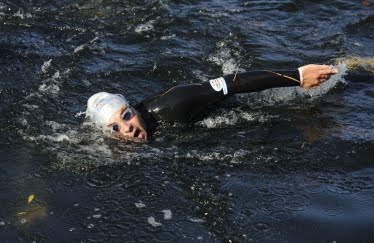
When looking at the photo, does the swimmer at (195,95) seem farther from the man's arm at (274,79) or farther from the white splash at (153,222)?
the white splash at (153,222)

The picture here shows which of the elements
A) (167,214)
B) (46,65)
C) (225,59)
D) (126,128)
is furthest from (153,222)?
(225,59)

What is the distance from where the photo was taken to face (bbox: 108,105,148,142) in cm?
580

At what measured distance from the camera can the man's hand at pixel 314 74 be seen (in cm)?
619

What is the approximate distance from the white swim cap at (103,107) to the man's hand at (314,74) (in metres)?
2.00

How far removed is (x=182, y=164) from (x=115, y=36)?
4.39 m

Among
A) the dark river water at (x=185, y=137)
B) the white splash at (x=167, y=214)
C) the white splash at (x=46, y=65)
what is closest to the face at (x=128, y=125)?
the dark river water at (x=185, y=137)

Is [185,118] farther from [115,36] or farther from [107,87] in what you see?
[115,36]

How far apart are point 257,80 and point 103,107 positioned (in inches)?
67.7

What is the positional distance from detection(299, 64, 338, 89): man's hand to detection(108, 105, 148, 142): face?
1881mm

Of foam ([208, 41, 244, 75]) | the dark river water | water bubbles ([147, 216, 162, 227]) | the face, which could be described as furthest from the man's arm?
water bubbles ([147, 216, 162, 227])

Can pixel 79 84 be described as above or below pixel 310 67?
below

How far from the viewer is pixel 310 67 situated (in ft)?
20.4

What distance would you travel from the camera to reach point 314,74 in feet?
20.3

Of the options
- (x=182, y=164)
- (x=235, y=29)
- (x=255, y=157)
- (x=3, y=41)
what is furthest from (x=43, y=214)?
(x=235, y=29)
